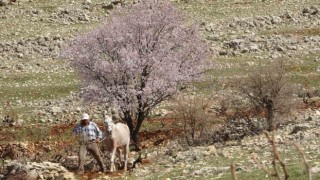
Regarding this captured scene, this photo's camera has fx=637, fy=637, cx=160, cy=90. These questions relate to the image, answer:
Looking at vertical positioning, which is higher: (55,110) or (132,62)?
(132,62)

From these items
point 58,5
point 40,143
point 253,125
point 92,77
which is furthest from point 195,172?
point 58,5

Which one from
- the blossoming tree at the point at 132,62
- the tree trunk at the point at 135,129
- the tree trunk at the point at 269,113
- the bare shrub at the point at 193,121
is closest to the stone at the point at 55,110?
the blossoming tree at the point at 132,62

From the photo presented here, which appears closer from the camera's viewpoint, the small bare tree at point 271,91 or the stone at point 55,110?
the small bare tree at point 271,91

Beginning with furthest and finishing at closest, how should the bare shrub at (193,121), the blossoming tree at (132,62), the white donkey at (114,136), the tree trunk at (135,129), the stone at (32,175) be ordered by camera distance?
the blossoming tree at (132,62), the tree trunk at (135,129), the bare shrub at (193,121), the white donkey at (114,136), the stone at (32,175)

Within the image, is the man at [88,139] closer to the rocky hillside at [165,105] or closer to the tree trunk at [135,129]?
the rocky hillside at [165,105]

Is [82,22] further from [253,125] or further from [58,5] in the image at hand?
[253,125]

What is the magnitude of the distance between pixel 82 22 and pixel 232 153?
4168cm

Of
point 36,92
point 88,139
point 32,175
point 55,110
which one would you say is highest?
point 36,92

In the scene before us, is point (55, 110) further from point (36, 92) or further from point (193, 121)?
point (193, 121)

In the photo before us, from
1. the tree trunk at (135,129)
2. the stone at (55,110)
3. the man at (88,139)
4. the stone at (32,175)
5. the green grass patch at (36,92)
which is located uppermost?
the green grass patch at (36,92)

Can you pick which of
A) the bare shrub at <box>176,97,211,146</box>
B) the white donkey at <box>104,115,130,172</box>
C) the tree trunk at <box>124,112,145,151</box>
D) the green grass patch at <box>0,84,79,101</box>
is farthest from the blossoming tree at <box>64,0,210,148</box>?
the green grass patch at <box>0,84,79,101</box>

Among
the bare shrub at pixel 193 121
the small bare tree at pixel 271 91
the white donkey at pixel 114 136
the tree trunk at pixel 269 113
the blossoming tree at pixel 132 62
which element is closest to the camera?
the white donkey at pixel 114 136

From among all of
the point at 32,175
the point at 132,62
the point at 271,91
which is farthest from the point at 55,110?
the point at 32,175

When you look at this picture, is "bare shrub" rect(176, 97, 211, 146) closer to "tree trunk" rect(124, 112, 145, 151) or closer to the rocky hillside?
the rocky hillside
